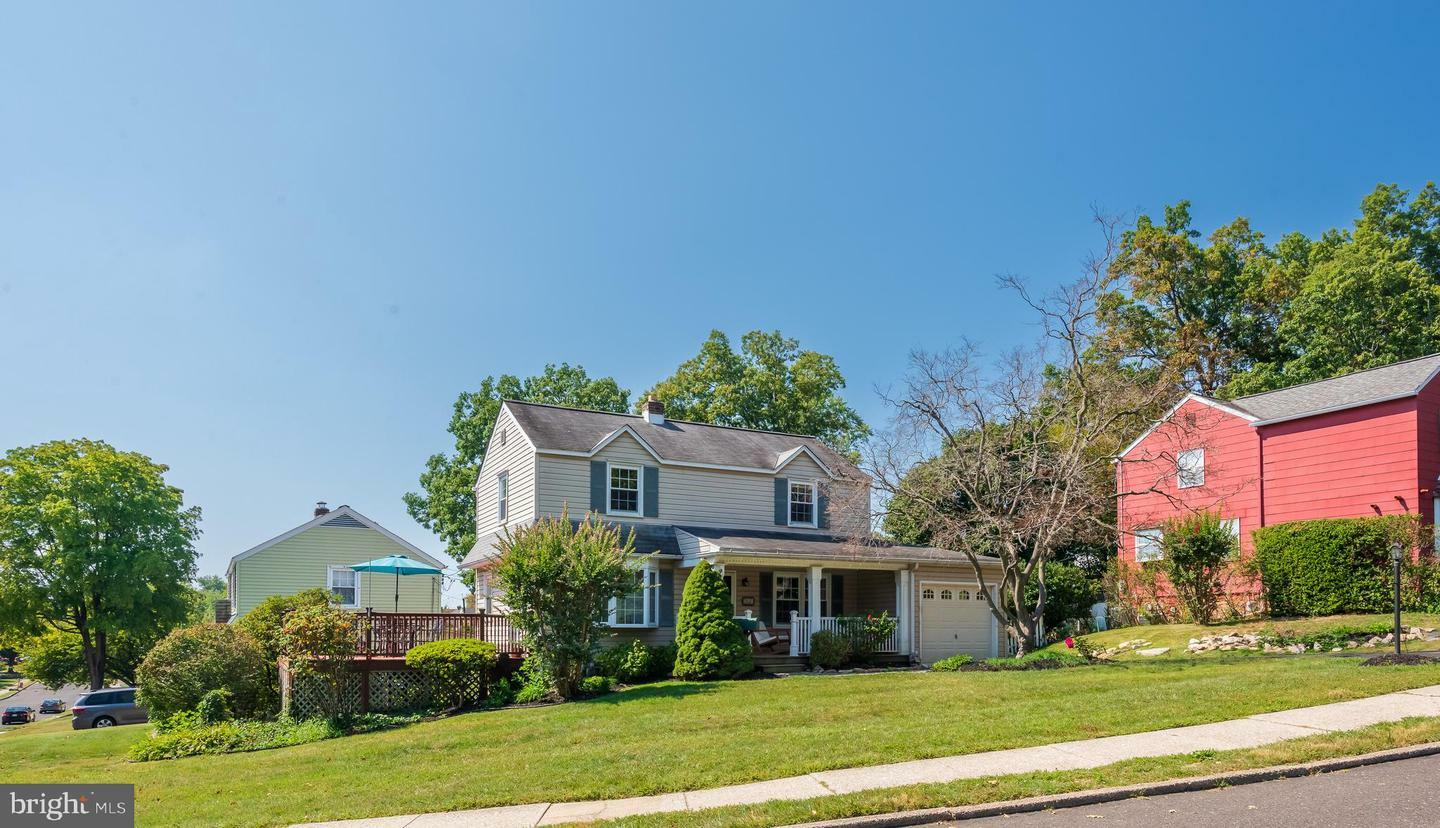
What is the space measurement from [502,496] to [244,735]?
11001mm

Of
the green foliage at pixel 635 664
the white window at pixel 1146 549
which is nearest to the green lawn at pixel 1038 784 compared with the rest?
the green foliage at pixel 635 664

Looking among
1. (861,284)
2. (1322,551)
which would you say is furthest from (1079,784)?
(861,284)

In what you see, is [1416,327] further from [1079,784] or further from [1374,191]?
[1079,784]

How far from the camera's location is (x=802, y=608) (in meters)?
26.1

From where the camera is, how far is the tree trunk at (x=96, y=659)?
38312 millimetres

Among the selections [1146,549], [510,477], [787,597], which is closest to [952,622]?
[787,597]

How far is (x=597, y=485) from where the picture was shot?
24.4 meters

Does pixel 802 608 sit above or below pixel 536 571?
below

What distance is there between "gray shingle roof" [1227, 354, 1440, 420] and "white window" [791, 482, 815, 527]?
1136 cm

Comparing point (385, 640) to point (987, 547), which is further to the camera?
point (987, 547)

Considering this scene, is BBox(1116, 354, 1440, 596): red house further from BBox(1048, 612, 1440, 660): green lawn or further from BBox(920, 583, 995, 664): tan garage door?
BBox(920, 583, 995, 664): tan garage door

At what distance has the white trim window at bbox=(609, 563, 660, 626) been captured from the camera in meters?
22.8

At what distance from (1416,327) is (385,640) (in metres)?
33.4

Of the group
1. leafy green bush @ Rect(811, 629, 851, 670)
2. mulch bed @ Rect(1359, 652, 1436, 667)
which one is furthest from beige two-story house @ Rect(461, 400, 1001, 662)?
mulch bed @ Rect(1359, 652, 1436, 667)
